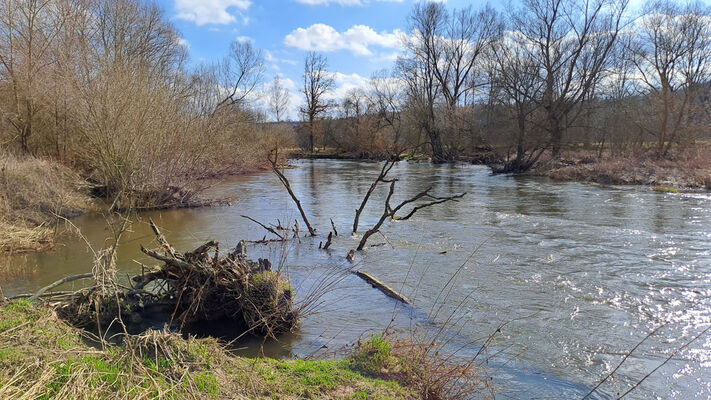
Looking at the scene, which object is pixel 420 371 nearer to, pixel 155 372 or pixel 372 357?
pixel 372 357

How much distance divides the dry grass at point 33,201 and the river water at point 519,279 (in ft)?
1.66

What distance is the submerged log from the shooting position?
707cm

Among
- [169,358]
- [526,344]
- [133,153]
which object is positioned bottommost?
[526,344]

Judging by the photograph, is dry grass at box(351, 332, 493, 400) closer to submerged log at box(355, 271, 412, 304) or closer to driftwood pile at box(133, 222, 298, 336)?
driftwood pile at box(133, 222, 298, 336)

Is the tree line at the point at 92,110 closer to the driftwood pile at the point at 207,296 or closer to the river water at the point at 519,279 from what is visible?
the river water at the point at 519,279

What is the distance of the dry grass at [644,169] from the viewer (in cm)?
2159

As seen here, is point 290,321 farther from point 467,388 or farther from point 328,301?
point 467,388

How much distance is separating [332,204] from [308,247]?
22.8 feet

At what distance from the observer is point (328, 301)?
7039 millimetres

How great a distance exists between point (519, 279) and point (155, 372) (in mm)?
6437

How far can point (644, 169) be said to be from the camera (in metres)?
23.8

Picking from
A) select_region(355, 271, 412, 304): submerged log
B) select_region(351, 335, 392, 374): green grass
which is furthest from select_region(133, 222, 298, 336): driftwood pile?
select_region(355, 271, 412, 304): submerged log

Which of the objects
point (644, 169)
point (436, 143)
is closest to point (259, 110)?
point (436, 143)

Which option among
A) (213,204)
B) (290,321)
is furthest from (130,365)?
(213,204)
